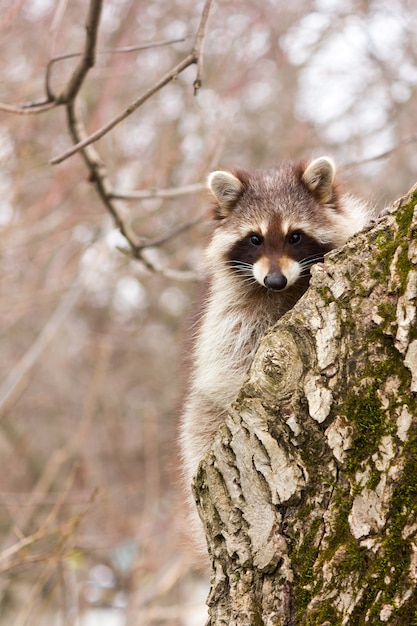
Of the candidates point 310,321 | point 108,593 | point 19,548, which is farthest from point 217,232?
point 108,593

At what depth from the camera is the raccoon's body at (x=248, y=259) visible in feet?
14.0

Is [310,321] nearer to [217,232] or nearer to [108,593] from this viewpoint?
[217,232]

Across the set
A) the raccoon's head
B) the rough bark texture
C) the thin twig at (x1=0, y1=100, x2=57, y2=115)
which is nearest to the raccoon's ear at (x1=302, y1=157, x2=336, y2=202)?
the raccoon's head

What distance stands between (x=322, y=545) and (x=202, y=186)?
122 inches

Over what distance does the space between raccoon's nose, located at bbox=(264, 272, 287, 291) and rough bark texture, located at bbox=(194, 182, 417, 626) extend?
114cm

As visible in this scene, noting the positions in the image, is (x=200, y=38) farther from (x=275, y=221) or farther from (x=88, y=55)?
(x=275, y=221)

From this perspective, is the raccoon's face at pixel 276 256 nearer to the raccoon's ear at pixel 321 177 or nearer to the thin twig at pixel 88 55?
the raccoon's ear at pixel 321 177

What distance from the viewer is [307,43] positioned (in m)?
10.4

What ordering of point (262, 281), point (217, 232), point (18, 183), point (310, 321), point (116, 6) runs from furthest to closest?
point (116, 6), point (18, 183), point (217, 232), point (262, 281), point (310, 321)

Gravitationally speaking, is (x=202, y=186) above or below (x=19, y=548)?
above

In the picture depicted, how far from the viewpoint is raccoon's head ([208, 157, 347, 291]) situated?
4.17 meters

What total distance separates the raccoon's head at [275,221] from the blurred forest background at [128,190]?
126cm

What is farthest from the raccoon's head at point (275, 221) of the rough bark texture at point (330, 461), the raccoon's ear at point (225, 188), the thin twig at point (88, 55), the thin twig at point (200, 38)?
the rough bark texture at point (330, 461)

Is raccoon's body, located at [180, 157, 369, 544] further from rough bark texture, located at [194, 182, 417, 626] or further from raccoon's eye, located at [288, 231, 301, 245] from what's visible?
rough bark texture, located at [194, 182, 417, 626]
